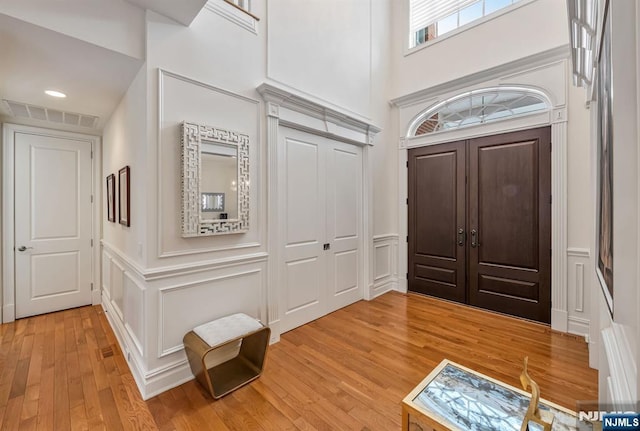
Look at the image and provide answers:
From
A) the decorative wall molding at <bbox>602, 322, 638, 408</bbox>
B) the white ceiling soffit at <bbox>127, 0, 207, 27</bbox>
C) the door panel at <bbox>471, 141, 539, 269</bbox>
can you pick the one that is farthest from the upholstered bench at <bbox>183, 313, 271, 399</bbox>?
the door panel at <bbox>471, 141, 539, 269</bbox>

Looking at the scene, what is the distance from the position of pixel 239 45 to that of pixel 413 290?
4053 millimetres

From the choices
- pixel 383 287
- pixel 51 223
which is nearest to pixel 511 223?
pixel 383 287

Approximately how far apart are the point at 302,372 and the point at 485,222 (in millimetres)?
2993

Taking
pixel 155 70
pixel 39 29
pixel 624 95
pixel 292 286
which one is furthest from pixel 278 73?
pixel 624 95

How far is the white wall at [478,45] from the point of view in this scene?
129 inches

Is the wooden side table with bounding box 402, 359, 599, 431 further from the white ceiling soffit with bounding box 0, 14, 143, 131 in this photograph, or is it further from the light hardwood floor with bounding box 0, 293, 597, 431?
the white ceiling soffit with bounding box 0, 14, 143, 131

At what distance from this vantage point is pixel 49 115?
10.7ft

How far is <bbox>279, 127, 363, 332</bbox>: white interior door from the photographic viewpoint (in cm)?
316

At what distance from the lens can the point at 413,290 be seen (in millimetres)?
4469

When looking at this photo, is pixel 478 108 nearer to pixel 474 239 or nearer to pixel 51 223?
pixel 474 239

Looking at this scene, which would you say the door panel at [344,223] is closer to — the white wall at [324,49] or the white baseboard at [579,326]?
the white wall at [324,49]

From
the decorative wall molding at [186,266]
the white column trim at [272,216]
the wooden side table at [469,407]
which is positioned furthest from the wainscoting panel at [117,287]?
the wooden side table at [469,407]

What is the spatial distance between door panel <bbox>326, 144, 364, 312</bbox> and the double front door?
3.28ft

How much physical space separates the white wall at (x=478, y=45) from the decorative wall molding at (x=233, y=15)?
2.67 m
